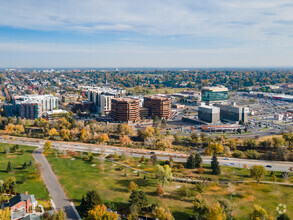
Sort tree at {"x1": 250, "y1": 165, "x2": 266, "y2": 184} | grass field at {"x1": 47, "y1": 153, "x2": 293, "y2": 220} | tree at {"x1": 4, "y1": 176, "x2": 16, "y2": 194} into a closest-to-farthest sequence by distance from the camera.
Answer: grass field at {"x1": 47, "y1": 153, "x2": 293, "y2": 220} < tree at {"x1": 4, "y1": 176, "x2": 16, "y2": 194} < tree at {"x1": 250, "y1": 165, "x2": 266, "y2": 184}

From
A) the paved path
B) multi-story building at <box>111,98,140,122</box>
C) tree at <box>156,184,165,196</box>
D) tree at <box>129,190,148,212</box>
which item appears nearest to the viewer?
tree at <box>129,190,148,212</box>

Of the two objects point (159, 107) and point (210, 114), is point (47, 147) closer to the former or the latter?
point (159, 107)

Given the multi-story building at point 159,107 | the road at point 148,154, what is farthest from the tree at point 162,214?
the multi-story building at point 159,107

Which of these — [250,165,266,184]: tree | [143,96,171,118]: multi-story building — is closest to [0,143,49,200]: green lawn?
[250,165,266,184]: tree

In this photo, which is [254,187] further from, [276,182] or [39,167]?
[39,167]

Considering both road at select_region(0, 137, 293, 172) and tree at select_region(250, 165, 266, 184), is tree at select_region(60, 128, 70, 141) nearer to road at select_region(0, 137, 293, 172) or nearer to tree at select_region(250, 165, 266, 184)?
road at select_region(0, 137, 293, 172)

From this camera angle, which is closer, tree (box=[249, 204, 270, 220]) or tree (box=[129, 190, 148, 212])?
tree (box=[249, 204, 270, 220])
